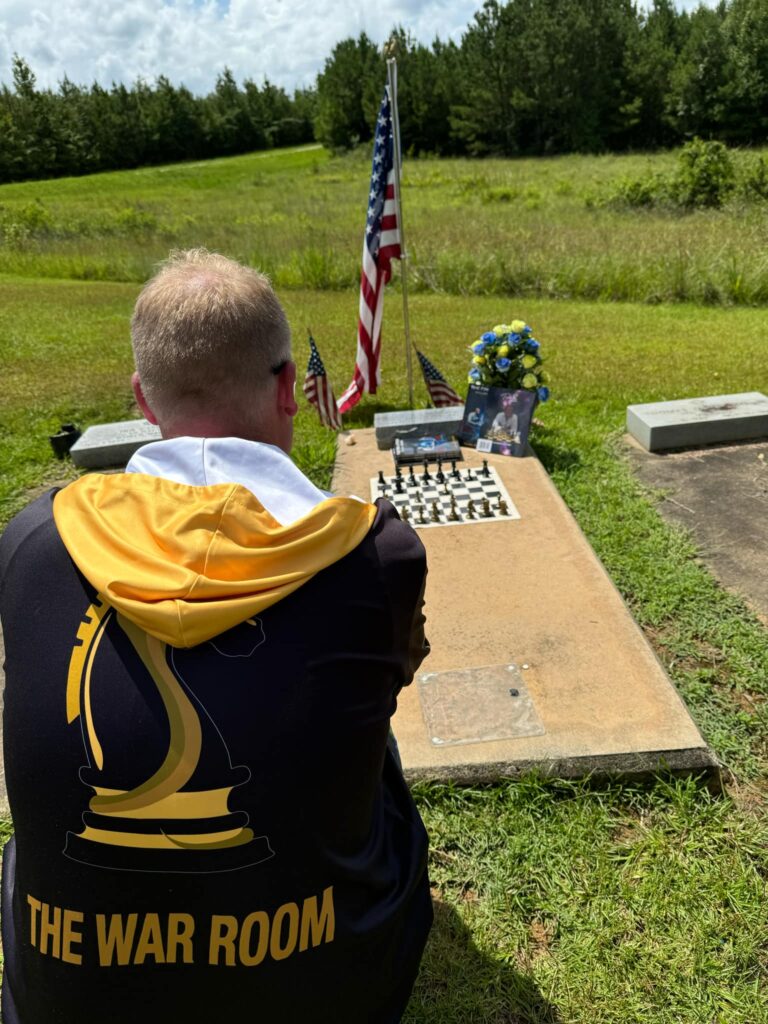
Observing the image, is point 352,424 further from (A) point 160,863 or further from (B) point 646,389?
(A) point 160,863

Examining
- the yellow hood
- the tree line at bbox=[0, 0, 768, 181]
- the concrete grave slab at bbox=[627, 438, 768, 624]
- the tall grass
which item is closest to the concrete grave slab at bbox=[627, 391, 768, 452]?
the concrete grave slab at bbox=[627, 438, 768, 624]

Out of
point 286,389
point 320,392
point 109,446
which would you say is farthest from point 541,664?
point 109,446

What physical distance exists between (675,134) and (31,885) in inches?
2276

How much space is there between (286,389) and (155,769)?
2.62ft

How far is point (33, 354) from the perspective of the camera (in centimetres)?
912

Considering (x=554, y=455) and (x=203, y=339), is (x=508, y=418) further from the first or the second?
(x=203, y=339)

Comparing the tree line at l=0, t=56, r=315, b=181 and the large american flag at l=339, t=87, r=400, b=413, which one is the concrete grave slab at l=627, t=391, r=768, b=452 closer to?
the large american flag at l=339, t=87, r=400, b=413

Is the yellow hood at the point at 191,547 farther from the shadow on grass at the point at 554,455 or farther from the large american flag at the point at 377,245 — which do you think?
the large american flag at the point at 377,245

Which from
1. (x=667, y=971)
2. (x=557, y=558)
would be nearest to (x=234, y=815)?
(x=667, y=971)

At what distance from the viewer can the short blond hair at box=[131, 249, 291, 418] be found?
1444 mm

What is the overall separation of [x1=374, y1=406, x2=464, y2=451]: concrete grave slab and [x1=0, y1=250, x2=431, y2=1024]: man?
438 cm

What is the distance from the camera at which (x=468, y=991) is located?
206 cm

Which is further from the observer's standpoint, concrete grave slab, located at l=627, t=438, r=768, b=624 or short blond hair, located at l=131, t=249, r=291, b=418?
concrete grave slab, located at l=627, t=438, r=768, b=624

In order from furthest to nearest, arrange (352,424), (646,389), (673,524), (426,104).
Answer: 1. (426,104)
2. (646,389)
3. (352,424)
4. (673,524)
